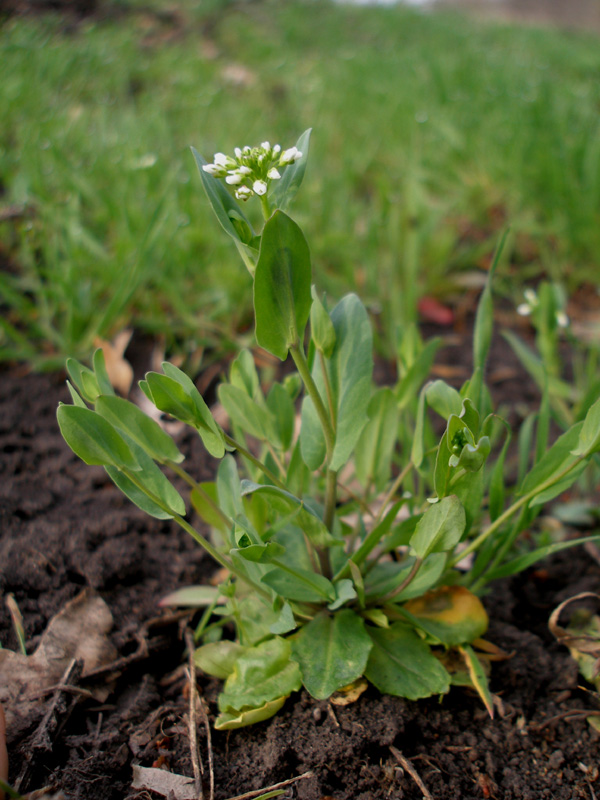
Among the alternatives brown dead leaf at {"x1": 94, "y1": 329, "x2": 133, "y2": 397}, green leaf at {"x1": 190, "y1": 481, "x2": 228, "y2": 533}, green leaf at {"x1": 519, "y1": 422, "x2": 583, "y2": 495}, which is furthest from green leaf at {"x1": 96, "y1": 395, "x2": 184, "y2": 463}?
brown dead leaf at {"x1": 94, "y1": 329, "x2": 133, "y2": 397}

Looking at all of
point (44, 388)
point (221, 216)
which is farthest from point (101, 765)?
point (44, 388)

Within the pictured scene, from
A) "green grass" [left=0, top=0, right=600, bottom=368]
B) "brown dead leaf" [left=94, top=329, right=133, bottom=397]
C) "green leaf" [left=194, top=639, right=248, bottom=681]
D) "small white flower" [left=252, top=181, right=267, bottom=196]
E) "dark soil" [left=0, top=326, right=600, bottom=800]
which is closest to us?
"small white flower" [left=252, top=181, right=267, bottom=196]

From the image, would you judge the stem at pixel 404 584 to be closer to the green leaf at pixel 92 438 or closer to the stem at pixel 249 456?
the stem at pixel 249 456

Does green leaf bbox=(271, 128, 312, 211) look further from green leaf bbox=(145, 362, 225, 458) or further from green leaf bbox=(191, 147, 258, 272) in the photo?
green leaf bbox=(145, 362, 225, 458)

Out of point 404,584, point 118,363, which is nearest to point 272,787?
point 404,584

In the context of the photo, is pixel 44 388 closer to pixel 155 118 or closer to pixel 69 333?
pixel 69 333
